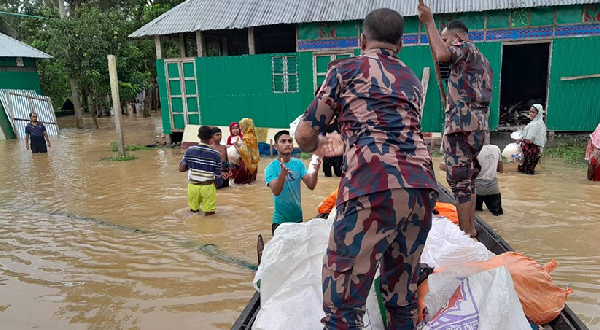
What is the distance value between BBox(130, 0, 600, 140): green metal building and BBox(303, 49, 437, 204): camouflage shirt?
Answer: 9607 mm

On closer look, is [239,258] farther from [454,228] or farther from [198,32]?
[198,32]

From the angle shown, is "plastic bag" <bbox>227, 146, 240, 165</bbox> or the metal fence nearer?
"plastic bag" <bbox>227, 146, 240, 165</bbox>

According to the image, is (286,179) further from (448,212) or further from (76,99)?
(76,99)

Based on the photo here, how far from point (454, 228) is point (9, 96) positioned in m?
19.1

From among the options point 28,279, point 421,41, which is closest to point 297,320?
point 28,279

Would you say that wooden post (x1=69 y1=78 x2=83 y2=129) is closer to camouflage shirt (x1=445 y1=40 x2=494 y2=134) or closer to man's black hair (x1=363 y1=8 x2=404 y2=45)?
camouflage shirt (x1=445 y1=40 x2=494 y2=134)

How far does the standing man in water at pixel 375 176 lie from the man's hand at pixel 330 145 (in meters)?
0.01

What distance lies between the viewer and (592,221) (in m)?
5.44

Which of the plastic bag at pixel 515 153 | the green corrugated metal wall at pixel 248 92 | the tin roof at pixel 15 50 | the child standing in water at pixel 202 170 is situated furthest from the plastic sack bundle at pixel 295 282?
the tin roof at pixel 15 50

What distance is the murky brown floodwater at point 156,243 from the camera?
144 inches

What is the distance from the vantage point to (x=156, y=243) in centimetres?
527

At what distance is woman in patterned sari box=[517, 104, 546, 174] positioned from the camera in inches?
316

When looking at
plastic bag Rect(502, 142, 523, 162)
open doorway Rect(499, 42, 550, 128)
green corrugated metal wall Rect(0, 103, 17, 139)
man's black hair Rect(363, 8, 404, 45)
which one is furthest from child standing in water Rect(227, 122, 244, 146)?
green corrugated metal wall Rect(0, 103, 17, 139)

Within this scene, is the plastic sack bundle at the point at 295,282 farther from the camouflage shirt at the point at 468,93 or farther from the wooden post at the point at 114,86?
the wooden post at the point at 114,86
